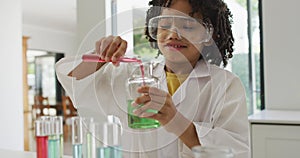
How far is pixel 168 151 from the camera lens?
0.78 meters

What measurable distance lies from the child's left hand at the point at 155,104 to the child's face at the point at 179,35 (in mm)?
152

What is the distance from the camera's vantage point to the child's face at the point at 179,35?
2.29 feet

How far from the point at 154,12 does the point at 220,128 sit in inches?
10.6

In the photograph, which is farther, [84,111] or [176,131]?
[84,111]

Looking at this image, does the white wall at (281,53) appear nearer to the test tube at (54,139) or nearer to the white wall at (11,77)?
the test tube at (54,139)

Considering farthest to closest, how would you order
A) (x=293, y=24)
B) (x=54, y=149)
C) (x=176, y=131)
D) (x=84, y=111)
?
(x=293, y=24), (x=54, y=149), (x=84, y=111), (x=176, y=131)

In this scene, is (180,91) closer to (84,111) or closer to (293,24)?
(84,111)

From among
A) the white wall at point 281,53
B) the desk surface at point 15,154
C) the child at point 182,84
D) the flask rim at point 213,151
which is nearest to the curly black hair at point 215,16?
the child at point 182,84

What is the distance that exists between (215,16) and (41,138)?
1.67 ft

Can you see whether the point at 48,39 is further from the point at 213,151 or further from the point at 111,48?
the point at 213,151

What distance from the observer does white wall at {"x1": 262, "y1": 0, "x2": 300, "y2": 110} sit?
217cm

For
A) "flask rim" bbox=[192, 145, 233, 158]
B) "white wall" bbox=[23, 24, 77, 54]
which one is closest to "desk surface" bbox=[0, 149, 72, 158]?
"flask rim" bbox=[192, 145, 233, 158]

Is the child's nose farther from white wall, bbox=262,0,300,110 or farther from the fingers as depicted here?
white wall, bbox=262,0,300,110

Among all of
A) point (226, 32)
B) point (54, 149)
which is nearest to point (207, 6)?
point (226, 32)
